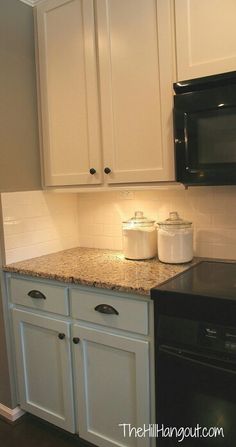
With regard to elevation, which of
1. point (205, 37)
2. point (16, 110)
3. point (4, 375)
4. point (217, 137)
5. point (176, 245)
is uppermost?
point (205, 37)

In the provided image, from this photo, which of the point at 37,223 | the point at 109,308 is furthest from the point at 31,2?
the point at 109,308

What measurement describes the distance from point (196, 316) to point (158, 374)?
31cm

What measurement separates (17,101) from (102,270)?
1.05 metres

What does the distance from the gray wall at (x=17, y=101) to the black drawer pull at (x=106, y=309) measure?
0.85 m

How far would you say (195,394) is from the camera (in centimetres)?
135

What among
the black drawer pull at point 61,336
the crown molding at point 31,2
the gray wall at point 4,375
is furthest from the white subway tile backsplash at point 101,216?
the crown molding at point 31,2

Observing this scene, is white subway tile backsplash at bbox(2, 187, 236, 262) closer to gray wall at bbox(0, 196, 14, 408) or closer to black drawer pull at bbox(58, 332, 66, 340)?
gray wall at bbox(0, 196, 14, 408)

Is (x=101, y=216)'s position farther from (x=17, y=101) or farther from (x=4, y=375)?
(x=4, y=375)

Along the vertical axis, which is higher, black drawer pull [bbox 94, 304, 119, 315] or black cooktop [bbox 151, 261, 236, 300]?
black cooktop [bbox 151, 261, 236, 300]

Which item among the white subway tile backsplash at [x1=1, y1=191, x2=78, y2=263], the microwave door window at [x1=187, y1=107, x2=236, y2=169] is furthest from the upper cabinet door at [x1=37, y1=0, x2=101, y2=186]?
the microwave door window at [x1=187, y1=107, x2=236, y2=169]

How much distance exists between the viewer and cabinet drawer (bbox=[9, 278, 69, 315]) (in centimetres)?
173

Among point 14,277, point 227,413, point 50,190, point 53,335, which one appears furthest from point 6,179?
point 227,413

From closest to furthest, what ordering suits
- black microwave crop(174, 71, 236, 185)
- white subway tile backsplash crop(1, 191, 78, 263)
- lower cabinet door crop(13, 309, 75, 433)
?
black microwave crop(174, 71, 236, 185)
lower cabinet door crop(13, 309, 75, 433)
white subway tile backsplash crop(1, 191, 78, 263)

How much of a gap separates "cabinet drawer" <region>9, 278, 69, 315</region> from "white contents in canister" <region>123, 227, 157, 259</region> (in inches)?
16.8
